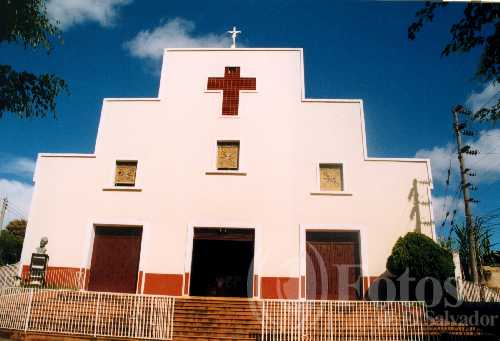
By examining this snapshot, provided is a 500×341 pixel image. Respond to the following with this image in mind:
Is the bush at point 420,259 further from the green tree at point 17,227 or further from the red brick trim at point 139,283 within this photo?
the green tree at point 17,227

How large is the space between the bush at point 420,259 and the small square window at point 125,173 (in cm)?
1061

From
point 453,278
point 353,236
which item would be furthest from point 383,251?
point 453,278

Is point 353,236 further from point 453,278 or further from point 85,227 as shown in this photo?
point 85,227

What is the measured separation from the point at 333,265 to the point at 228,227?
4377 mm

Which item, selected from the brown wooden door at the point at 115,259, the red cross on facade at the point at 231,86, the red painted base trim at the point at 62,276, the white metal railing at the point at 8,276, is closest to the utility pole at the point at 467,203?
the red cross on facade at the point at 231,86

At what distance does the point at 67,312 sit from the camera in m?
9.95

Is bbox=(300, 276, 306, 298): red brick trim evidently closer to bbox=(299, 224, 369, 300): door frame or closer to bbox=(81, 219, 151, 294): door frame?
bbox=(299, 224, 369, 300): door frame

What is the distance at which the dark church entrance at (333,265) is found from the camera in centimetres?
1395

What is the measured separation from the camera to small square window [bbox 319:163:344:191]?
48.9 ft

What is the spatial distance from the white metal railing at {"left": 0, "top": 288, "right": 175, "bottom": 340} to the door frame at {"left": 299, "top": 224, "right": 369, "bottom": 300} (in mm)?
5764

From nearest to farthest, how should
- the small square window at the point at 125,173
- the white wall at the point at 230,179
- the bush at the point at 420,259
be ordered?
the bush at the point at 420,259, the white wall at the point at 230,179, the small square window at the point at 125,173

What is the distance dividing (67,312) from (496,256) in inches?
1392

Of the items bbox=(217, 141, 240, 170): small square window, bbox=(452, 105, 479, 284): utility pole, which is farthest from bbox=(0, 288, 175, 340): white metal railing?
bbox=(452, 105, 479, 284): utility pole

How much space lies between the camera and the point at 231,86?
16391 mm
